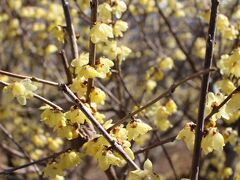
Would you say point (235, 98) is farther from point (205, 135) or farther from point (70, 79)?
point (70, 79)

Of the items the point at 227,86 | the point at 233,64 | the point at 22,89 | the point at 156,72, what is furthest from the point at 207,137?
the point at 156,72

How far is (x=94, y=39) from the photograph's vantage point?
92.4 inches

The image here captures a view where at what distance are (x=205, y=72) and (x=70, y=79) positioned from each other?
43.4 inches

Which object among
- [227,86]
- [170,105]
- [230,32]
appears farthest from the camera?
[170,105]

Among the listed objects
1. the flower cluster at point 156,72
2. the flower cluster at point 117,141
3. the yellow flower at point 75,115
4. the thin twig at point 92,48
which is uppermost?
the flower cluster at point 156,72

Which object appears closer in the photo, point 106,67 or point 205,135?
point 205,135

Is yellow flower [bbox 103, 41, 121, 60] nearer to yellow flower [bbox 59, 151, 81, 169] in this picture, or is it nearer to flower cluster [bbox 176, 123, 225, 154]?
yellow flower [bbox 59, 151, 81, 169]

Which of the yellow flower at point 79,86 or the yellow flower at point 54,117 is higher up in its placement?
the yellow flower at point 79,86

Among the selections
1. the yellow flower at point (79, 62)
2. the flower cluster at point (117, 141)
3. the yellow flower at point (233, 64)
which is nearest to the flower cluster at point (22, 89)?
the yellow flower at point (79, 62)

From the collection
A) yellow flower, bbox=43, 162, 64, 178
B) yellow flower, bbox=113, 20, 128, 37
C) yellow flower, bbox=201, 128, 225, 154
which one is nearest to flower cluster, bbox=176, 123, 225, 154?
yellow flower, bbox=201, 128, 225, 154

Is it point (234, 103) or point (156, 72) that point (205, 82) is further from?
point (156, 72)

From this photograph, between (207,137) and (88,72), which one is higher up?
(88,72)

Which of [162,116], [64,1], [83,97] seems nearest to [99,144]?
[83,97]

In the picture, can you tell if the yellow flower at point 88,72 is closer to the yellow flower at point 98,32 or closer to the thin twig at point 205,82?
the yellow flower at point 98,32
